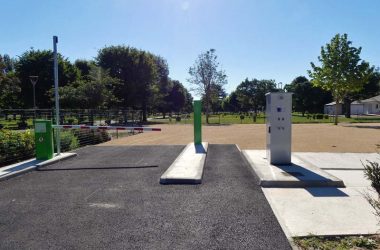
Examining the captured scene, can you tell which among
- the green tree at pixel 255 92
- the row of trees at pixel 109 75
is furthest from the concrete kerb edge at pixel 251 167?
the green tree at pixel 255 92

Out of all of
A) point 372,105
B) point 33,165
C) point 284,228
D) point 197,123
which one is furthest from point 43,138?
point 372,105

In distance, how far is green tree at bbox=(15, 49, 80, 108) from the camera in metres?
46.5

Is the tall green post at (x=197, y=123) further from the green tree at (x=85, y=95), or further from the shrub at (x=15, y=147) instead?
the green tree at (x=85, y=95)

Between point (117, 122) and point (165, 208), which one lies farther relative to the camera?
point (117, 122)

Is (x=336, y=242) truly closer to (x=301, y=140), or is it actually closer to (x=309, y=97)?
(x=301, y=140)

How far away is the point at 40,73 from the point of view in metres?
47.1

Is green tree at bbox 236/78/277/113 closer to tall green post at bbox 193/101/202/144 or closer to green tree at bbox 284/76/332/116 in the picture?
green tree at bbox 284/76/332/116

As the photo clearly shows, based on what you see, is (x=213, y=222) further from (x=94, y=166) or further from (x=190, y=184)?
(x=94, y=166)

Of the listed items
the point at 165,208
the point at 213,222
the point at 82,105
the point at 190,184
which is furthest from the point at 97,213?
the point at 82,105

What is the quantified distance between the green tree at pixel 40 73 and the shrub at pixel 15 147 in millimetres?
36361

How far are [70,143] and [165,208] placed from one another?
31.5 ft

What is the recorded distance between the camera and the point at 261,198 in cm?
652

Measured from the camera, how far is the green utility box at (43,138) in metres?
10.8

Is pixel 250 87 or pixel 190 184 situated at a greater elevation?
pixel 250 87
